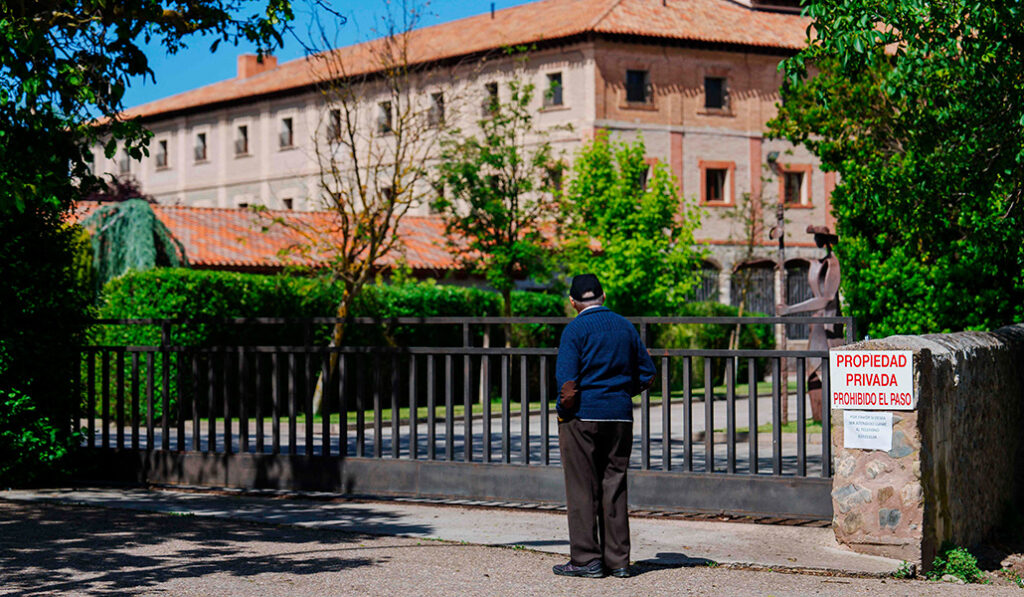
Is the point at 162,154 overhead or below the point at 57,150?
overhead

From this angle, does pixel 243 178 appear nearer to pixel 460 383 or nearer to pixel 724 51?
pixel 724 51

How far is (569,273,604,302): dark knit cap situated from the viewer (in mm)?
7832

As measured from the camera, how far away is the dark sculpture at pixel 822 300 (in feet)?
56.2

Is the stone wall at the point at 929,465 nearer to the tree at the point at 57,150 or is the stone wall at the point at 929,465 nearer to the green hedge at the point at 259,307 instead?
the tree at the point at 57,150

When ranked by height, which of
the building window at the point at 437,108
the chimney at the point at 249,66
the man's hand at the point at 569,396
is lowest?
the man's hand at the point at 569,396

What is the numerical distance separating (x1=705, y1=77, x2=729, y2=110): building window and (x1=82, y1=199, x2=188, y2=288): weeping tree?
26096mm

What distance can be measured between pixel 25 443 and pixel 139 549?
10.5 ft

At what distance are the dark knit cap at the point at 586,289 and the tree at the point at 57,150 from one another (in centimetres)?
424

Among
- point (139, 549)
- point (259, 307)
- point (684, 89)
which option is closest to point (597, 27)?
point (684, 89)

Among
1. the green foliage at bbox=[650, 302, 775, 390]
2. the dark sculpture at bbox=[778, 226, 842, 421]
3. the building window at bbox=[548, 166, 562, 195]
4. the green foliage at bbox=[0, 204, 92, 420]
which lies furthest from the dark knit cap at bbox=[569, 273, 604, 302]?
the building window at bbox=[548, 166, 562, 195]

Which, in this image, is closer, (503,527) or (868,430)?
(868,430)

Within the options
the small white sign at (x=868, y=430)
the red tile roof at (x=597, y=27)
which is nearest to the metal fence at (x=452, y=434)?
the small white sign at (x=868, y=430)

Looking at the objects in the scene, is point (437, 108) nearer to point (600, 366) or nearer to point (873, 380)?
point (873, 380)

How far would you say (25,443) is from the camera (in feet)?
36.0
